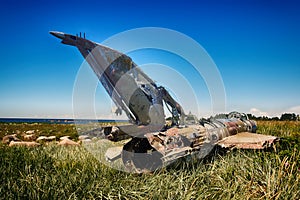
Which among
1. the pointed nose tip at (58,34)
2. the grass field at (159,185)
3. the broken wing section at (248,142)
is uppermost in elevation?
the pointed nose tip at (58,34)

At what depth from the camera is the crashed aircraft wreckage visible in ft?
14.7

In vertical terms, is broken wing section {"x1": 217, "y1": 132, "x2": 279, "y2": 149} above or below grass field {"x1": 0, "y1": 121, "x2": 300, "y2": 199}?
above

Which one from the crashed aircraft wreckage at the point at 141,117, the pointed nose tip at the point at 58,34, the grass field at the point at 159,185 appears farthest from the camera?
the crashed aircraft wreckage at the point at 141,117

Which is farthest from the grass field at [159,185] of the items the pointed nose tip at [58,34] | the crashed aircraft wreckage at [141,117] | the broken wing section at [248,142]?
the pointed nose tip at [58,34]

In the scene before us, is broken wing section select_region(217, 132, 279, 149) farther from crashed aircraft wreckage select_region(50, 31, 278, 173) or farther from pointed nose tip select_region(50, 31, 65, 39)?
pointed nose tip select_region(50, 31, 65, 39)

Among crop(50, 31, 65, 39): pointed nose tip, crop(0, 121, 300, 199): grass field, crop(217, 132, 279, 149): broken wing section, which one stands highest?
crop(50, 31, 65, 39): pointed nose tip

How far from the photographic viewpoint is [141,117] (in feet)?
16.5

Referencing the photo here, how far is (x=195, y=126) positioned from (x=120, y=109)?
1630 mm

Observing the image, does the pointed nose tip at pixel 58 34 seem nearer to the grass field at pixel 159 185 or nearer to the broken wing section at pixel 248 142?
the grass field at pixel 159 185

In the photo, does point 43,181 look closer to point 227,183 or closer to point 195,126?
point 227,183

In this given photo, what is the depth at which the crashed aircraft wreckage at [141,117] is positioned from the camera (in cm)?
448

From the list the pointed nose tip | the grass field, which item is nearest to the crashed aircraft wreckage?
the pointed nose tip

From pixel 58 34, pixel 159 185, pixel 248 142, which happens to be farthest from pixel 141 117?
pixel 248 142

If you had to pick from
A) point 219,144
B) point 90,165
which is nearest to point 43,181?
point 90,165
